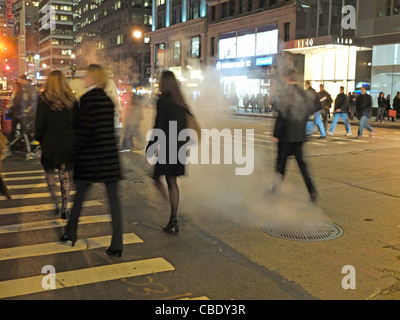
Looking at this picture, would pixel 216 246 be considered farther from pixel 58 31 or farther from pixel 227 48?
pixel 58 31

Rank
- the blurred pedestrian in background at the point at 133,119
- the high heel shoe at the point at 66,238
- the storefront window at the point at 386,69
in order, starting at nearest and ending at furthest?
the high heel shoe at the point at 66,238
the blurred pedestrian in background at the point at 133,119
the storefront window at the point at 386,69

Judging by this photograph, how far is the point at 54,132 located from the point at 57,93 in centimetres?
48

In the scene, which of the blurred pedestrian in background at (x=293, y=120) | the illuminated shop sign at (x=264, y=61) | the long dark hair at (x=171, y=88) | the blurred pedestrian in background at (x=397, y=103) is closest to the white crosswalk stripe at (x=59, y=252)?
the long dark hair at (x=171, y=88)

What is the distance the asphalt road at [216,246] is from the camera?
370 cm

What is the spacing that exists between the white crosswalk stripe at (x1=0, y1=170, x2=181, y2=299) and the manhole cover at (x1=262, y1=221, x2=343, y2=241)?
157cm

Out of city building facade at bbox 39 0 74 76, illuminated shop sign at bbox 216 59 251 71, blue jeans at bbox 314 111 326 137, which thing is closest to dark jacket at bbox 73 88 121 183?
blue jeans at bbox 314 111 326 137

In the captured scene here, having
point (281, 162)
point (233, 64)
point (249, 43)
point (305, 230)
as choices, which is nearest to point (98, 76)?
point (305, 230)

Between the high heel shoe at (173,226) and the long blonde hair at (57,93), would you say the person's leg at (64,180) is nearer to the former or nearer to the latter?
the long blonde hair at (57,93)

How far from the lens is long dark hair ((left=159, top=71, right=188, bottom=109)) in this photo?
16.7ft

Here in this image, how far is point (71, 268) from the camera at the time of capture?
4.12 m

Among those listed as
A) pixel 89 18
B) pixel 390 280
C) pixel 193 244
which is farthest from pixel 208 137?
pixel 89 18

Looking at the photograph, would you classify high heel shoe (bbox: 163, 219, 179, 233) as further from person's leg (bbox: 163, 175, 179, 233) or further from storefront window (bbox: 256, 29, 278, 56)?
storefront window (bbox: 256, 29, 278, 56)
